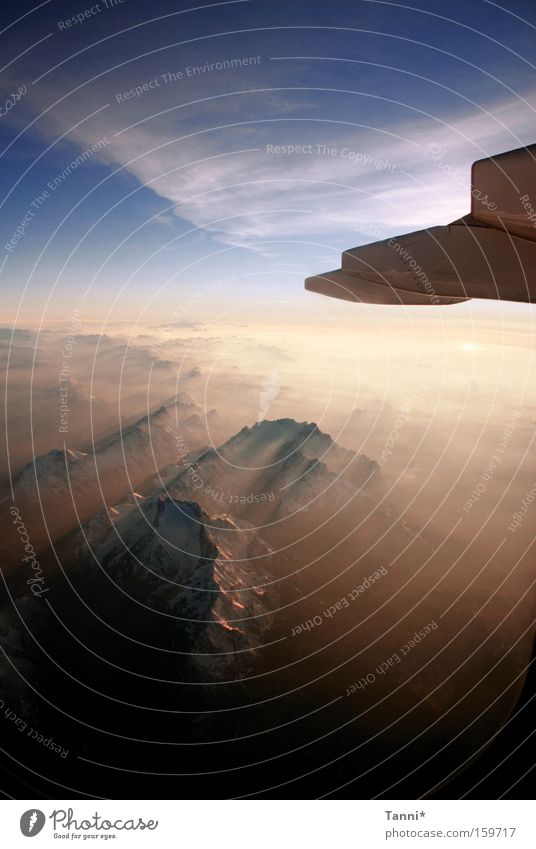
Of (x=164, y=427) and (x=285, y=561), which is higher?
(x=164, y=427)

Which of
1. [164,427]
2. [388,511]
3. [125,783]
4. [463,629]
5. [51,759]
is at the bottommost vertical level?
[125,783]

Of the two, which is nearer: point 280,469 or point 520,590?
point 520,590

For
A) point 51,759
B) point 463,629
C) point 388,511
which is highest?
point 388,511

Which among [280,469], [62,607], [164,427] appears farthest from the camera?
[164,427]

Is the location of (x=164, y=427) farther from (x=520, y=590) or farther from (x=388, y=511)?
(x=520, y=590)

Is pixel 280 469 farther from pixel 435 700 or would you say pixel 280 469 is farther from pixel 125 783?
pixel 125 783
